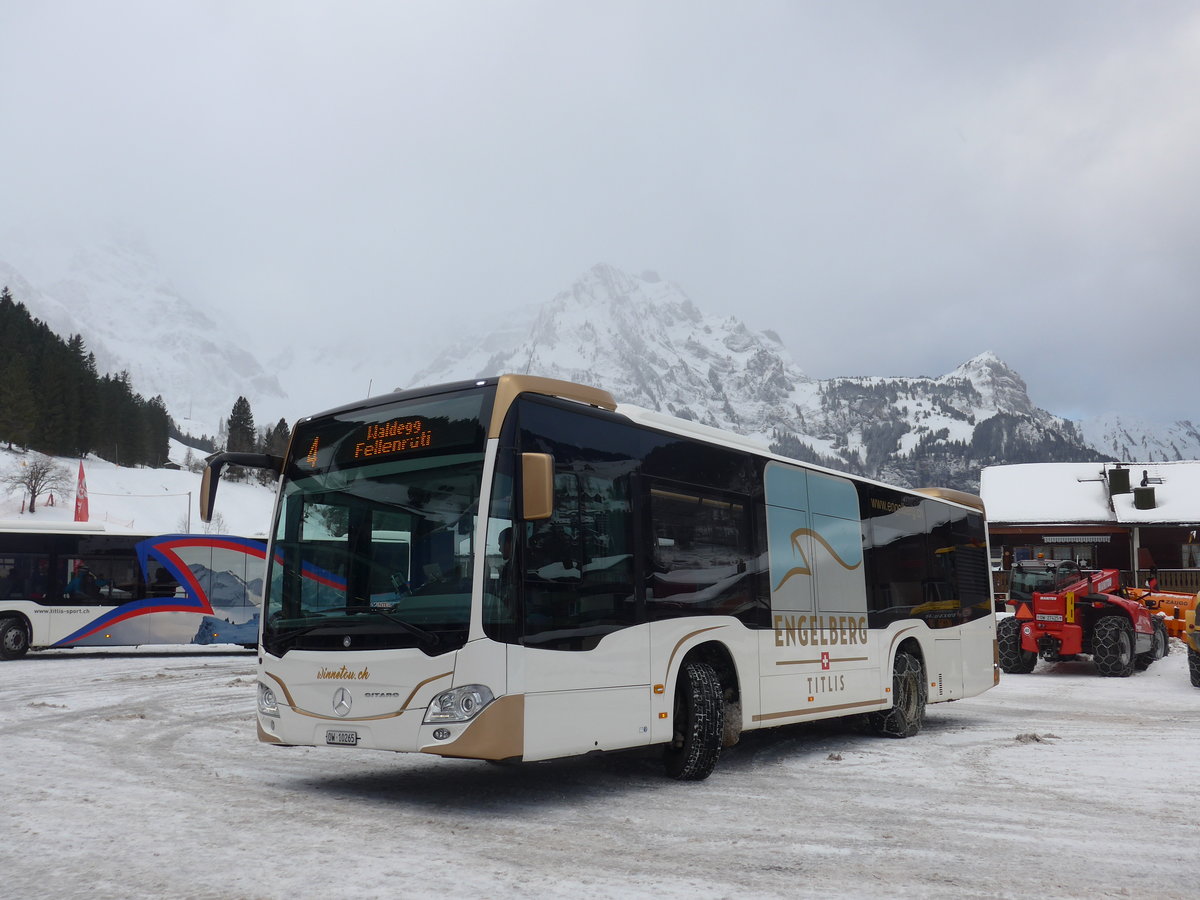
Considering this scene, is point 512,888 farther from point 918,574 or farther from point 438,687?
point 918,574

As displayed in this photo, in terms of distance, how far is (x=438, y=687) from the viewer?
681 cm

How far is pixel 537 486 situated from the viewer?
6605mm

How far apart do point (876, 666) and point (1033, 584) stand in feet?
38.0

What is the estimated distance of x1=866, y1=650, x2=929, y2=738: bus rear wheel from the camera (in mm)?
11672

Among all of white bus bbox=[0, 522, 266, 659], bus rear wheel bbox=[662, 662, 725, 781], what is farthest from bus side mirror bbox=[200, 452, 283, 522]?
white bus bbox=[0, 522, 266, 659]

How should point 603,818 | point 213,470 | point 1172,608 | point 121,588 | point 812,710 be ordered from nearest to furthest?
point 603,818
point 213,470
point 812,710
point 121,588
point 1172,608

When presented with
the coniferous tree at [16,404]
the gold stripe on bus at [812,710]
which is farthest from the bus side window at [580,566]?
the coniferous tree at [16,404]

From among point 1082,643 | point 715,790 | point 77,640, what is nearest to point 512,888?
point 715,790

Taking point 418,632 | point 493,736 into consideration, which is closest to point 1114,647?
point 493,736

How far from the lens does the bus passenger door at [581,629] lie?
6.93m

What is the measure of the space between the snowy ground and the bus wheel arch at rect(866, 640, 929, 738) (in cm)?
24

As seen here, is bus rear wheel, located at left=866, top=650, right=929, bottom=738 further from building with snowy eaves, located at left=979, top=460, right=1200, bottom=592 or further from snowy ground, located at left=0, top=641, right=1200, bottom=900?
building with snowy eaves, located at left=979, top=460, right=1200, bottom=592

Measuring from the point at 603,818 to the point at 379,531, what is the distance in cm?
248

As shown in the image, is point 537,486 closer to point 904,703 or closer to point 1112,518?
point 904,703
